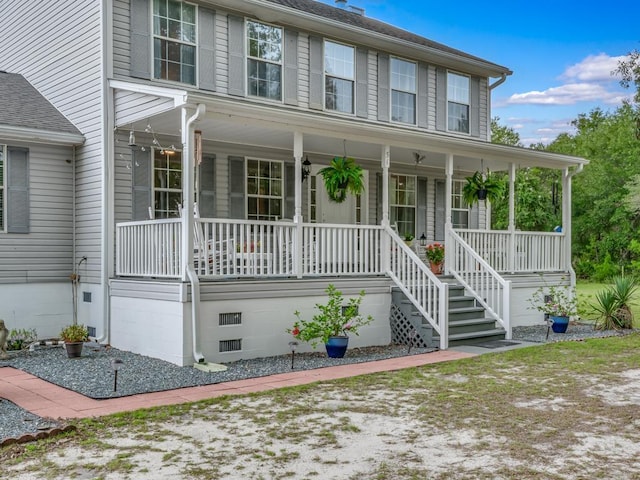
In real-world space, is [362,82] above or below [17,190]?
above

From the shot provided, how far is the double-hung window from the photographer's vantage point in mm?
12266

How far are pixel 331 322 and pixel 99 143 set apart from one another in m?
4.74

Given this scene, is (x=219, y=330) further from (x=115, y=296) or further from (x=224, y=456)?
(x=224, y=456)

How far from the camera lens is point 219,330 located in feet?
29.3

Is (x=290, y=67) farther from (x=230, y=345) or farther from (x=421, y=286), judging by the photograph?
(x=230, y=345)

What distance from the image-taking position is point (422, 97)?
15.0m

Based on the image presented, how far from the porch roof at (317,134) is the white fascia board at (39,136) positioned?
1.07m

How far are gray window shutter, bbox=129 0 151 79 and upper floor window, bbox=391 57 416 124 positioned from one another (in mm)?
5808

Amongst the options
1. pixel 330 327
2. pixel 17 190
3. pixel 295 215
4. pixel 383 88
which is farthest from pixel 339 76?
pixel 17 190

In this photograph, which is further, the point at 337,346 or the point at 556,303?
the point at 556,303

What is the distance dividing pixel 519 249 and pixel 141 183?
7.67 metres

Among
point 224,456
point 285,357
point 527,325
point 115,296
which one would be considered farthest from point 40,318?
point 527,325

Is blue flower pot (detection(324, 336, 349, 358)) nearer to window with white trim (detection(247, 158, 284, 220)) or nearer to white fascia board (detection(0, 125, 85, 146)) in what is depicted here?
window with white trim (detection(247, 158, 284, 220))

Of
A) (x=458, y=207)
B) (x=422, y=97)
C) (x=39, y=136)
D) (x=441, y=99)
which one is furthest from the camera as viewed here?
(x=458, y=207)
